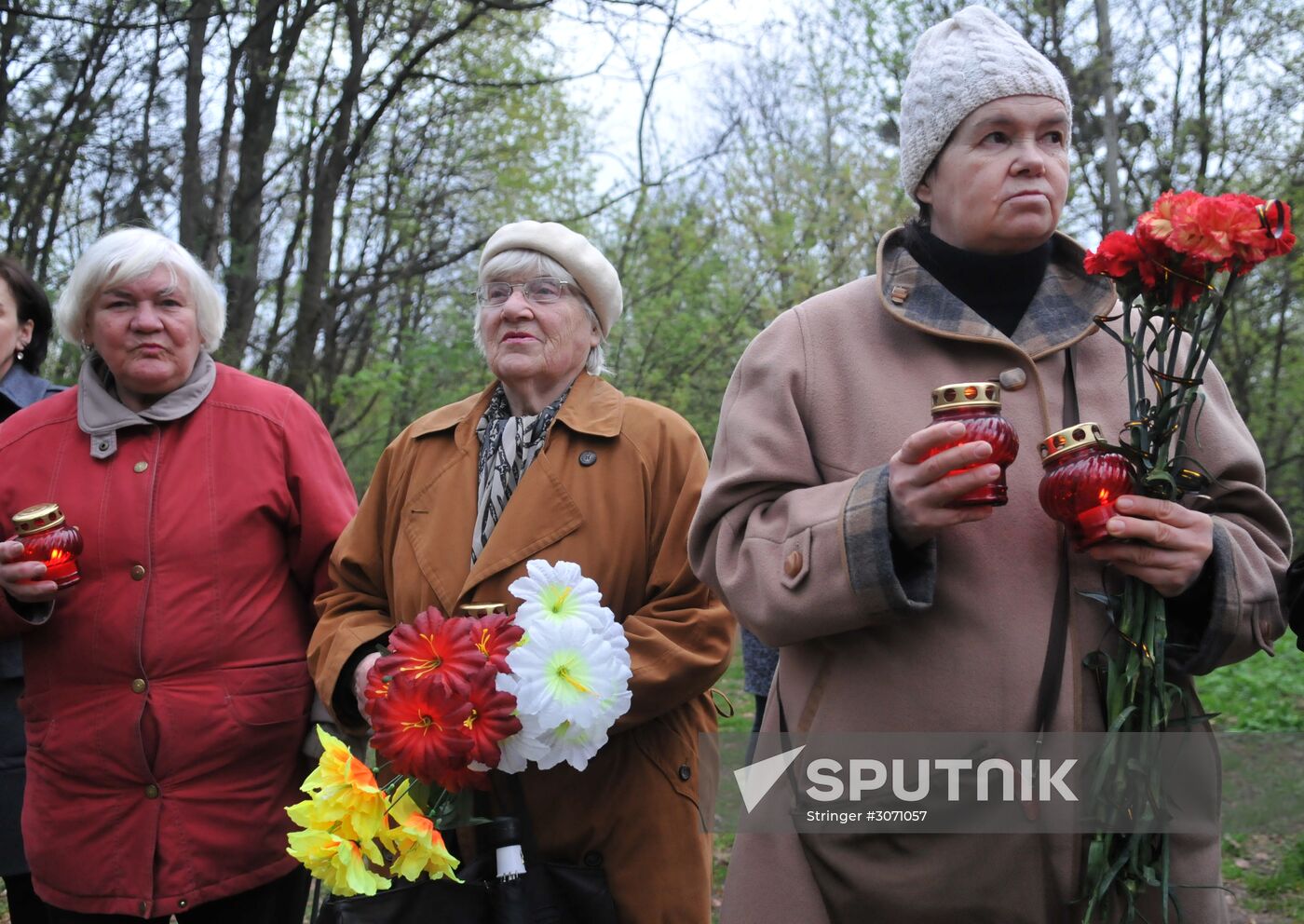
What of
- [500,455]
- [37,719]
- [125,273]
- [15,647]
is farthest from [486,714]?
[15,647]

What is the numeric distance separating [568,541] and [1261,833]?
4.16m

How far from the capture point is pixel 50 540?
8.26ft

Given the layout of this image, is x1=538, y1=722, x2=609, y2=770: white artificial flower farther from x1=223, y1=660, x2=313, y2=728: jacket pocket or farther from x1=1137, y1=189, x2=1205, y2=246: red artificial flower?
x1=1137, y1=189, x2=1205, y2=246: red artificial flower

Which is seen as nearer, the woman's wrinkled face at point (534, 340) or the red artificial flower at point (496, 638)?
the red artificial flower at point (496, 638)

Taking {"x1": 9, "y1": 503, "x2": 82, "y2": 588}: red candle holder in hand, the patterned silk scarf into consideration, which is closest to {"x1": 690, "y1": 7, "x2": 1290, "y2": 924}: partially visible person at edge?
the patterned silk scarf

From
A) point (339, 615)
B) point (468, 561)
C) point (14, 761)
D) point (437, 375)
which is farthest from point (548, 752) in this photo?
point (437, 375)

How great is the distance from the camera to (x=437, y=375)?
32.1 ft

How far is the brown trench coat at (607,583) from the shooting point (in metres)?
2.37

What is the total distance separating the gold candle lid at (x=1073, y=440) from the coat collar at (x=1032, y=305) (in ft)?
0.77

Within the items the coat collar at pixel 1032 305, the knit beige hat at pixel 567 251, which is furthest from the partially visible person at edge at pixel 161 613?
the coat collar at pixel 1032 305

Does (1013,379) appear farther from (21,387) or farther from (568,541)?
(21,387)

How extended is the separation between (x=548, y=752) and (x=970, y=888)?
Result: 0.71m

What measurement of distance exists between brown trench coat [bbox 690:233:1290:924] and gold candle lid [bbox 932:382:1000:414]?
0.50 feet

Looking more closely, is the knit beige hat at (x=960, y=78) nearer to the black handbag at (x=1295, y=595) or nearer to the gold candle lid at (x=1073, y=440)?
the gold candle lid at (x=1073, y=440)
